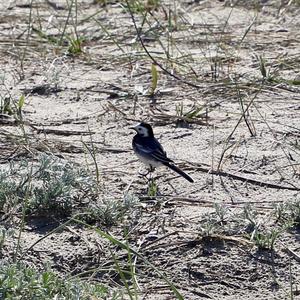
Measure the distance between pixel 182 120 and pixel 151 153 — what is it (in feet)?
2.88

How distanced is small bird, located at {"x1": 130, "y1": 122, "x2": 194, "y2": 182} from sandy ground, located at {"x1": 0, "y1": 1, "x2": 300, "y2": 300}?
0.09m

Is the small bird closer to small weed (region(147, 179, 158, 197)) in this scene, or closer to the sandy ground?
the sandy ground

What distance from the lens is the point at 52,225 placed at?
5.01m

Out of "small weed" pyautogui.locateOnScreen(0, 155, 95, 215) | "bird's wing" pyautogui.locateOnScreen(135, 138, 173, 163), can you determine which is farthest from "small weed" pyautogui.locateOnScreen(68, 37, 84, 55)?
"small weed" pyautogui.locateOnScreen(0, 155, 95, 215)

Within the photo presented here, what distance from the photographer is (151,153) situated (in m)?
5.59

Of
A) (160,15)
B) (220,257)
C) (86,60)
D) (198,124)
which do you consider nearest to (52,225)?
(220,257)

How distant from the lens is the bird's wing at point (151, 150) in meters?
5.57

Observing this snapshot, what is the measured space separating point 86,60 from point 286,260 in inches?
128

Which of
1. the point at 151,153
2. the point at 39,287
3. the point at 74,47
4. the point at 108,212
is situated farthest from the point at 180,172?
the point at 74,47

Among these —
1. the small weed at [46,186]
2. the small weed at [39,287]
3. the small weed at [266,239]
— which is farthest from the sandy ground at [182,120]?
the small weed at [39,287]

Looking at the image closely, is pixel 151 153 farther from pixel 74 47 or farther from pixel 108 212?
pixel 74 47

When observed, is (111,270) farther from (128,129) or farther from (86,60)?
(86,60)

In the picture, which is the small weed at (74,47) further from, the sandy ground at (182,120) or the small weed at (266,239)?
the small weed at (266,239)

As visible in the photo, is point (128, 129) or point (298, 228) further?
point (128, 129)
